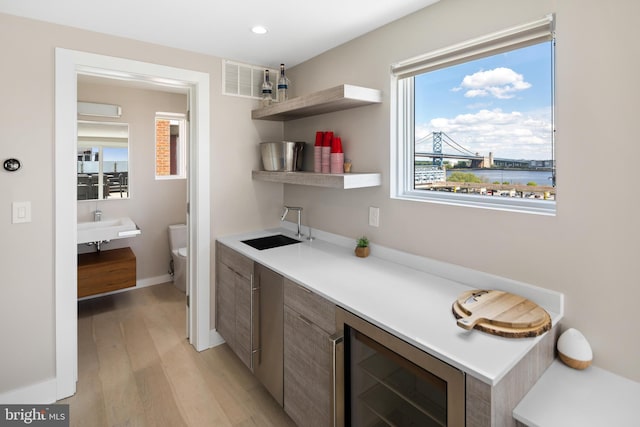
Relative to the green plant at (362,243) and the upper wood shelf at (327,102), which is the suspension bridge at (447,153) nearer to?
the upper wood shelf at (327,102)

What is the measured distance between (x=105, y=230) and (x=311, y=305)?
8.34ft

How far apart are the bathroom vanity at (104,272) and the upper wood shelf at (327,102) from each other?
2129 mm

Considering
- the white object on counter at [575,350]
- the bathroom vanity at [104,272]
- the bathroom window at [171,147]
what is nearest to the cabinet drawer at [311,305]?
the white object on counter at [575,350]

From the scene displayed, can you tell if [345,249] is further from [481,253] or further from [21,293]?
[21,293]

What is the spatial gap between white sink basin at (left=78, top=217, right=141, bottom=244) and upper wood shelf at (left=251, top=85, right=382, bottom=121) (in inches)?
72.2

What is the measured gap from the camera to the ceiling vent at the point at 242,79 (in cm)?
274

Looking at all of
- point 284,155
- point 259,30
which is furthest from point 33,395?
point 259,30

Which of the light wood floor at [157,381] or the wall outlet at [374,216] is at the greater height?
the wall outlet at [374,216]

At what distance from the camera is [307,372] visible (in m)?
1.74

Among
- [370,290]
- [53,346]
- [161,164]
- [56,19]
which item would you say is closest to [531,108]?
[370,290]

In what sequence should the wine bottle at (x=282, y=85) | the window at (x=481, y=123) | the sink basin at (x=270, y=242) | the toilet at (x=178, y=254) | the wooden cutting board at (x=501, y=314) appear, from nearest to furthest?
the wooden cutting board at (x=501, y=314), the window at (x=481, y=123), the sink basin at (x=270, y=242), the wine bottle at (x=282, y=85), the toilet at (x=178, y=254)

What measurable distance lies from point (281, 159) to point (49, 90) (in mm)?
1501

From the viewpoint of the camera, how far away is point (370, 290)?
1641 millimetres

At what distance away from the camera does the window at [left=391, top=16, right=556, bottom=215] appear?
60.1 inches
